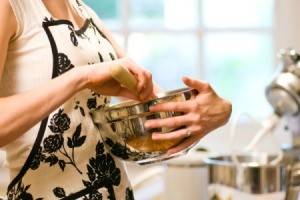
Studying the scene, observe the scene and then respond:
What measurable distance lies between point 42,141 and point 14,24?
191mm

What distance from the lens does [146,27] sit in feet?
8.85

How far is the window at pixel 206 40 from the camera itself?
8.77 ft

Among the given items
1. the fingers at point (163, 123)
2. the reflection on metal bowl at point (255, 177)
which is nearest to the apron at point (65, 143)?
the fingers at point (163, 123)

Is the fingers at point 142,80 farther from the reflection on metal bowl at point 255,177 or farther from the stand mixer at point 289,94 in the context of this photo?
→ the stand mixer at point 289,94

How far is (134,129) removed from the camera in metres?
1.10

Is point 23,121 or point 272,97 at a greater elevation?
point 23,121

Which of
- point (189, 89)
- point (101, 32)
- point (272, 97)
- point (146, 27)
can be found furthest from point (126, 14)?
point (189, 89)

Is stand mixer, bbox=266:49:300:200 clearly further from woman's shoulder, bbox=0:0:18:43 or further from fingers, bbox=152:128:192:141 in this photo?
woman's shoulder, bbox=0:0:18:43

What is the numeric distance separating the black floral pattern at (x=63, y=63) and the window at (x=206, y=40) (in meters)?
1.53

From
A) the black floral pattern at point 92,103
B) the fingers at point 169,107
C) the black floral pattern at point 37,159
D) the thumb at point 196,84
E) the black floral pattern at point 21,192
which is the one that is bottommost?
the black floral pattern at point 21,192

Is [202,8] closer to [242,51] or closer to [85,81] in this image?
[242,51]

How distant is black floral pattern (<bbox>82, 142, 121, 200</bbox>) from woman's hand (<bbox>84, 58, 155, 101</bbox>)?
0.13 metres

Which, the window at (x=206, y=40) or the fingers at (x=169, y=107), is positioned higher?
the fingers at (x=169, y=107)

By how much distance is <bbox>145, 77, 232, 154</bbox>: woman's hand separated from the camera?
3.56 ft
